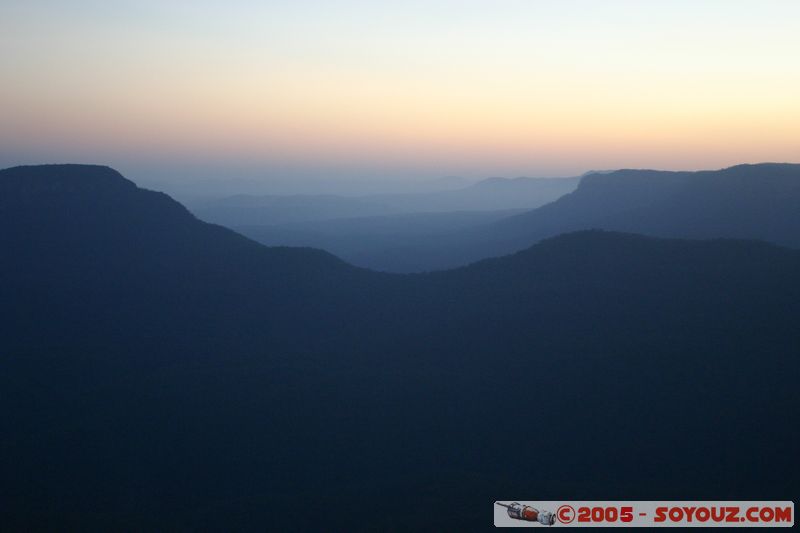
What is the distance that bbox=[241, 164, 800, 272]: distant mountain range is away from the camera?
367 ft

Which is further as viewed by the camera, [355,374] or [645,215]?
[645,215]

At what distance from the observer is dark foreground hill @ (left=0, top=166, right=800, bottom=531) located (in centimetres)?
3991

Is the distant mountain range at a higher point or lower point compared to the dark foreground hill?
higher

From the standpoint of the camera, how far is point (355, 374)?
5906 centimetres

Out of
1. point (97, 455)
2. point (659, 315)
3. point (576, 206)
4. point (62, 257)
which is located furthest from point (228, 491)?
point (576, 206)

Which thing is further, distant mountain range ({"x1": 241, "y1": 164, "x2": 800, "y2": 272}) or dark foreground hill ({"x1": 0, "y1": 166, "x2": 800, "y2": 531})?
distant mountain range ({"x1": 241, "y1": 164, "x2": 800, "y2": 272})

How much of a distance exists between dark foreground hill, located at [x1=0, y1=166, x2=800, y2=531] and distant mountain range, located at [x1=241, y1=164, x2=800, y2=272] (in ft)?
158

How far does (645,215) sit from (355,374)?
9357 centimetres

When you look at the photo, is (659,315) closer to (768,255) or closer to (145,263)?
(768,255)

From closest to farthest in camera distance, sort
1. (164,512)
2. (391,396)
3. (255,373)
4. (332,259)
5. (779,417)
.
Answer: (164,512)
(779,417)
(391,396)
(255,373)
(332,259)

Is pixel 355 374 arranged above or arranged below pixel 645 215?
below

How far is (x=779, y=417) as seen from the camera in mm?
44188

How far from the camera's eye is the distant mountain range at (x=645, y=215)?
11195 cm

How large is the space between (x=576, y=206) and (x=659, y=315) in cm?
9725
